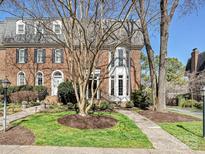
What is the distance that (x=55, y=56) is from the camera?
22578 millimetres

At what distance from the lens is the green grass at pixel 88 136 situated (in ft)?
22.2

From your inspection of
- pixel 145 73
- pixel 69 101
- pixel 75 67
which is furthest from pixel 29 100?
pixel 145 73

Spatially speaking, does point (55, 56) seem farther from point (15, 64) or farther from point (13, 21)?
point (13, 21)

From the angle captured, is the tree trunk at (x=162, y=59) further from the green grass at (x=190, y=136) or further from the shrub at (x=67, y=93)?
the shrub at (x=67, y=93)

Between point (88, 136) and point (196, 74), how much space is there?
92.0ft

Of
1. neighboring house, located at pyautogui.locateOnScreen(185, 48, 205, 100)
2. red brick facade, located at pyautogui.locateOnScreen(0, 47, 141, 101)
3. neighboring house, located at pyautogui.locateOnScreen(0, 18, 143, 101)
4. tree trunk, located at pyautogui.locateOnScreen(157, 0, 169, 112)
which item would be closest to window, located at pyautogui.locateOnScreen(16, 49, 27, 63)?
neighboring house, located at pyautogui.locateOnScreen(0, 18, 143, 101)

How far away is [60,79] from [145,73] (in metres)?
23.8

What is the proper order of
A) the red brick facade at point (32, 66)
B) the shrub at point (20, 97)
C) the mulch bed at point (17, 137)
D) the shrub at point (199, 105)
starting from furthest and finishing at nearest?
the red brick facade at point (32, 66)
the shrub at point (199, 105)
the shrub at point (20, 97)
the mulch bed at point (17, 137)

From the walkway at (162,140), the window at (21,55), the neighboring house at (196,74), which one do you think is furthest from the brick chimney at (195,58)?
the walkway at (162,140)

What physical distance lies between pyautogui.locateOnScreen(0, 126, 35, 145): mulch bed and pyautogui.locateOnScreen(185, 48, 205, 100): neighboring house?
22.8 m

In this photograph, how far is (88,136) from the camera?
7.75 meters

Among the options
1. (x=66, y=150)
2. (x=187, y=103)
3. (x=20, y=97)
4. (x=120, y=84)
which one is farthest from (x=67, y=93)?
(x=187, y=103)

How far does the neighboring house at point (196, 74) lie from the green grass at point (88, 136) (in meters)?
20.2

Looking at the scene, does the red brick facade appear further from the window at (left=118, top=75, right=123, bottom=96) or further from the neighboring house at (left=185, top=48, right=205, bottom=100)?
the neighboring house at (left=185, top=48, right=205, bottom=100)
